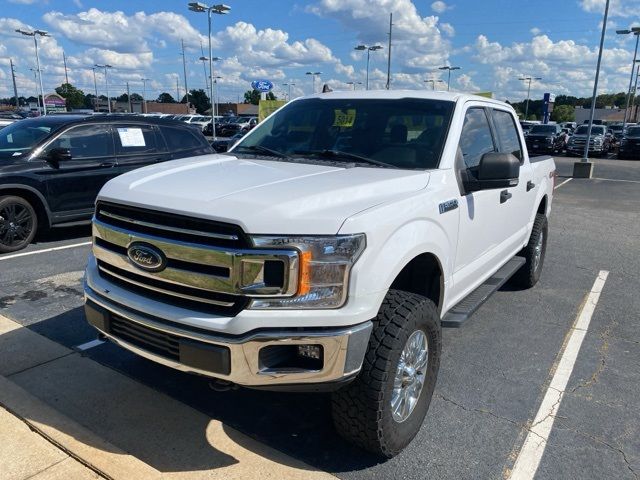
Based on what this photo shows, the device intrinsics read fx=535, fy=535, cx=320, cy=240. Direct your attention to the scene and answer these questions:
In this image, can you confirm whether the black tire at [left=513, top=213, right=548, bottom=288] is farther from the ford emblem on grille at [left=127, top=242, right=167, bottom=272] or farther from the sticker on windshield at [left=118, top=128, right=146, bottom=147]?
the sticker on windshield at [left=118, top=128, right=146, bottom=147]

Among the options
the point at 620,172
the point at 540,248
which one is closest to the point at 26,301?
the point at 540,248

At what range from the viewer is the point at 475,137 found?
402 cm

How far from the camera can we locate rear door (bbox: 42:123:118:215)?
288 inches

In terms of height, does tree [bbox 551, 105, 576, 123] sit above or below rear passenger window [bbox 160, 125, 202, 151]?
above

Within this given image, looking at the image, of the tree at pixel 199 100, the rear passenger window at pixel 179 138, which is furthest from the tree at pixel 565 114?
the rear passenger window at pixel 179 138

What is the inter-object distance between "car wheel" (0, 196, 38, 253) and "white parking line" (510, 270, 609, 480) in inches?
257

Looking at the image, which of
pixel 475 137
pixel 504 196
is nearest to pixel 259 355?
pixel 475 137

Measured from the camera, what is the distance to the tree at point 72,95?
89.5 m

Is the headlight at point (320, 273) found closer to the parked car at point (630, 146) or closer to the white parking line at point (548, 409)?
the white parking line at point (548, 409)

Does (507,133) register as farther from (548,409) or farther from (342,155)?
(548,409)

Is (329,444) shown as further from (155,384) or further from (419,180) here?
(419,180)

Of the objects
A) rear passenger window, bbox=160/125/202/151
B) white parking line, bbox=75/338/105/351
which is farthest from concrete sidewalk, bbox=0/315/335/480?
rear passenger window, bbox=160/125/202/151

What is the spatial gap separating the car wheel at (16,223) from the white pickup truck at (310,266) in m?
4.56

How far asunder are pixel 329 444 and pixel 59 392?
71.4 inches
